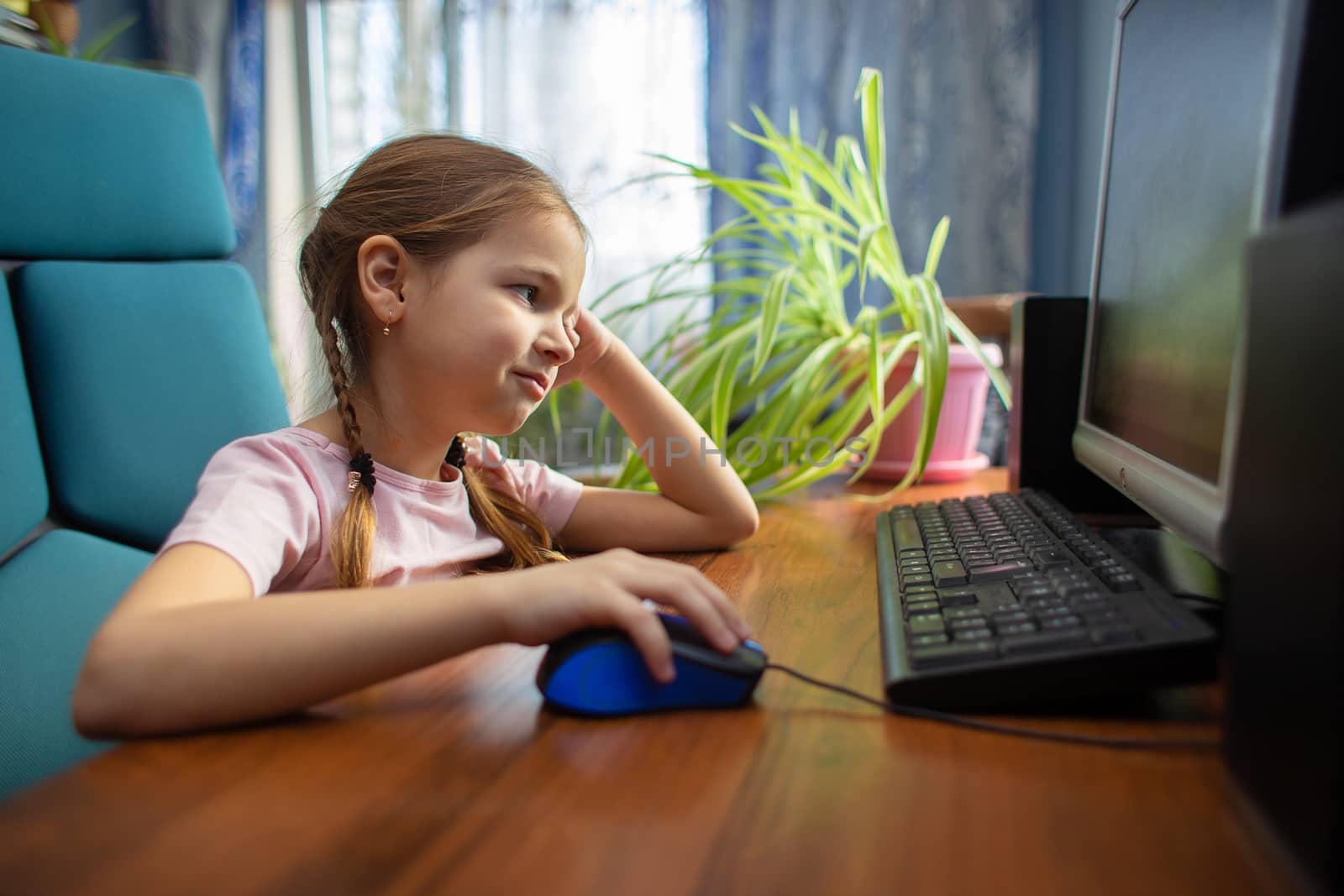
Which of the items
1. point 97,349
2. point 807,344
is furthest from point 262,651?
point 807,344

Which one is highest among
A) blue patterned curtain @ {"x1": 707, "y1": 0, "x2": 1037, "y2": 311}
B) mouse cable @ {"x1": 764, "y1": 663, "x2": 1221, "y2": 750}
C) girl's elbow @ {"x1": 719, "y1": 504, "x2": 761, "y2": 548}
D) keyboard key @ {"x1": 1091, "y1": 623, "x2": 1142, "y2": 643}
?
blue patterned curtain @ {"x1": 707, "y1": 0, "x2": 1037, "y2": 311}

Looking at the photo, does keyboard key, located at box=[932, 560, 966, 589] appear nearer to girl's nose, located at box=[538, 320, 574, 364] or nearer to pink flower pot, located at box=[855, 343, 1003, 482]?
girl's nose, located at box=[538, 320, 574, 364]

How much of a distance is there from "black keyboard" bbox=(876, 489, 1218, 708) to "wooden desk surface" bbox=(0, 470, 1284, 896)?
26 millimetres

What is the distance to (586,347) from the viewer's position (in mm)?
941

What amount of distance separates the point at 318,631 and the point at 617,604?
0.16 m

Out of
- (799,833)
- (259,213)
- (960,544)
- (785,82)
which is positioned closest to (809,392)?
(960,544)

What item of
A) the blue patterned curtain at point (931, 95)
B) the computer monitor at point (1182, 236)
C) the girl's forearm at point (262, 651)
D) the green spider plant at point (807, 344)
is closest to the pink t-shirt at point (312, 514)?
the girl's forearm at point (262, 651)

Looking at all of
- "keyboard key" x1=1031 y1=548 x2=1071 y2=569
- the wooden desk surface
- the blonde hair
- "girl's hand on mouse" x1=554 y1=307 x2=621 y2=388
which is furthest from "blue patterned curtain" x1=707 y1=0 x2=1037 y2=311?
the wooden desk surface

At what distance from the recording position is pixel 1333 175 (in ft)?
1.25

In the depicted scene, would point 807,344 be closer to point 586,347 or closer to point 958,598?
point 586,347

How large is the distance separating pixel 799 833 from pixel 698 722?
0.12 m

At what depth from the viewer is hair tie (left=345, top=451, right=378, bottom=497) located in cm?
73

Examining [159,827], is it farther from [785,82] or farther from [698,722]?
[785,82]

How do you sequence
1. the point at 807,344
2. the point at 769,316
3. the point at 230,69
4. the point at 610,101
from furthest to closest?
the point at 230,69 < the point at 610,101 < the point at 807,344 < the point at 769,316
